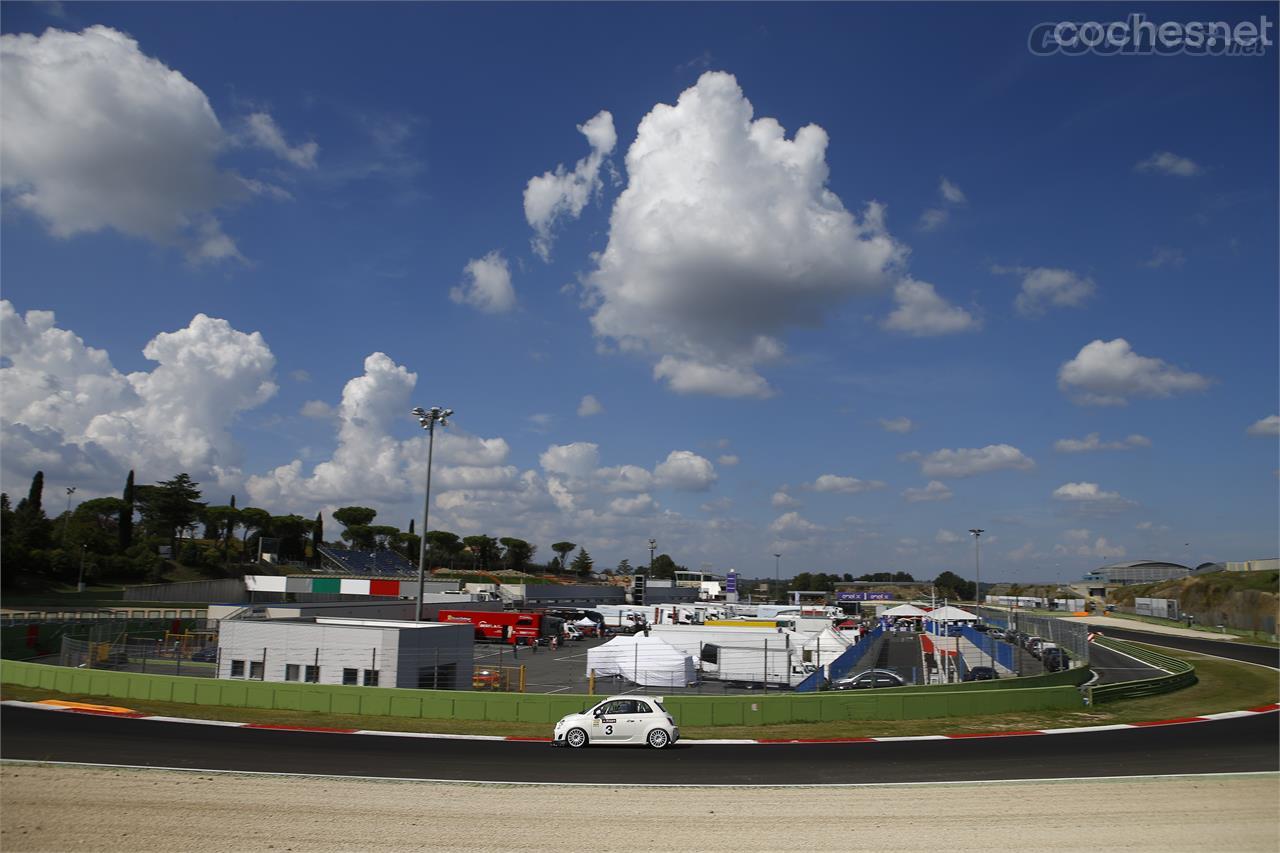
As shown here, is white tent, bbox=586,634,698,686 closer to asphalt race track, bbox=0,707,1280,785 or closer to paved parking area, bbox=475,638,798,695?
paved parking area, bbox=475,638,798,695

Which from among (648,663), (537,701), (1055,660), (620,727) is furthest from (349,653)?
(1055,660)

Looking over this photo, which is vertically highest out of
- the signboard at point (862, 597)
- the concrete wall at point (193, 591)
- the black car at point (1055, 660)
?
the black car at point (1055, 660)

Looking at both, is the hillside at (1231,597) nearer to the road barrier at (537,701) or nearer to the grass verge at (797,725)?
the grass verge at (797,725)

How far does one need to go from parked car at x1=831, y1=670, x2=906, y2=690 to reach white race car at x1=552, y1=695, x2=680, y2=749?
12229 mm

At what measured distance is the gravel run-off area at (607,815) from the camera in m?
12.2

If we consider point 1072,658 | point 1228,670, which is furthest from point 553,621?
point 1228,670

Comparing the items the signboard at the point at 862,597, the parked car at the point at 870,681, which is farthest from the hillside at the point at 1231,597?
the parked car at the point at 870,681

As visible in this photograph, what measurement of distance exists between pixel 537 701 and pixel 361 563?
112 metres

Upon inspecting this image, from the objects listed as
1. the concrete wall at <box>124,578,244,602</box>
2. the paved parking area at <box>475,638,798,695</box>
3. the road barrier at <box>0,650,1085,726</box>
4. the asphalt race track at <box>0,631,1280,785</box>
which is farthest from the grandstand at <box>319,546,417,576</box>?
the asphalt race track at <box>0,631,1280,785</box>

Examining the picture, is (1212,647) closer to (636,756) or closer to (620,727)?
(620,727)

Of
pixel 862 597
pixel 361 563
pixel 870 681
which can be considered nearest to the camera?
pixel 870 681

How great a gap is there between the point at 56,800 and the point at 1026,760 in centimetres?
1983

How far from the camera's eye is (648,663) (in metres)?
34.6

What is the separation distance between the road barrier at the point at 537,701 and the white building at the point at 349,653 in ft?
9.20
